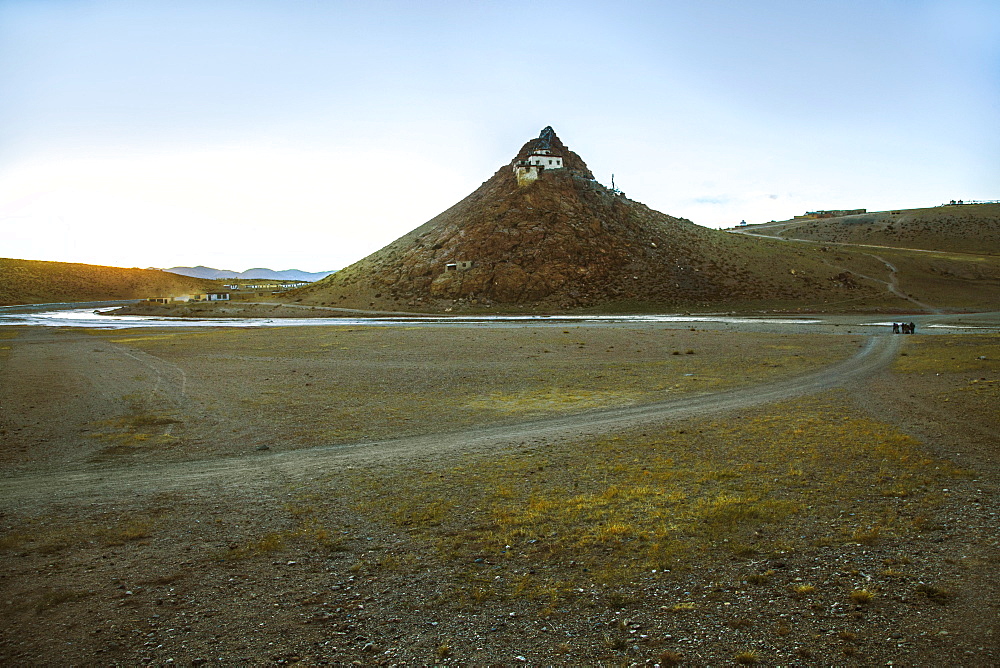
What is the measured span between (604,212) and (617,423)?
81160 millimetres

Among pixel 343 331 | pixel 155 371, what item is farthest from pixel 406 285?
pixel 155 371

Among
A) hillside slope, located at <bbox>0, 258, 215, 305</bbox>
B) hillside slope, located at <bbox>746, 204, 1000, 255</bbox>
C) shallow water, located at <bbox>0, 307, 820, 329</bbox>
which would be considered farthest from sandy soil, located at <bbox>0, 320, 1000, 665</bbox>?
hillside slope, located at <bbox>0, 258, 215, 305</bbox>

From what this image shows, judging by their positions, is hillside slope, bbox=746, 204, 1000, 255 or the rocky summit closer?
the rocky summit

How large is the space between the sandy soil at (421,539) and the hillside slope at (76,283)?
128415 millimetres

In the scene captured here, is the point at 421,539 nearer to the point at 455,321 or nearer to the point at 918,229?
the point at 455,321

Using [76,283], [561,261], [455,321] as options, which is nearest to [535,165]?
[561,261]

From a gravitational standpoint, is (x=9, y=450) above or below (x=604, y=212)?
below

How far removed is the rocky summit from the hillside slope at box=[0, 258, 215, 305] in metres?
71.6

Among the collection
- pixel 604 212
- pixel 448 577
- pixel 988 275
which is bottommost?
pixel 448 577

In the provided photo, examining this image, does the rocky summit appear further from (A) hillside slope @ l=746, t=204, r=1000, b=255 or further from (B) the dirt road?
(B) the dirt road

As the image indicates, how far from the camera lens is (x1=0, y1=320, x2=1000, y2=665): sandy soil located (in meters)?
5.47

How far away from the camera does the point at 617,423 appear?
14.4 meters

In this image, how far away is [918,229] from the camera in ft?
390

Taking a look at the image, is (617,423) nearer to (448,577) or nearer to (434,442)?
(434,442)
